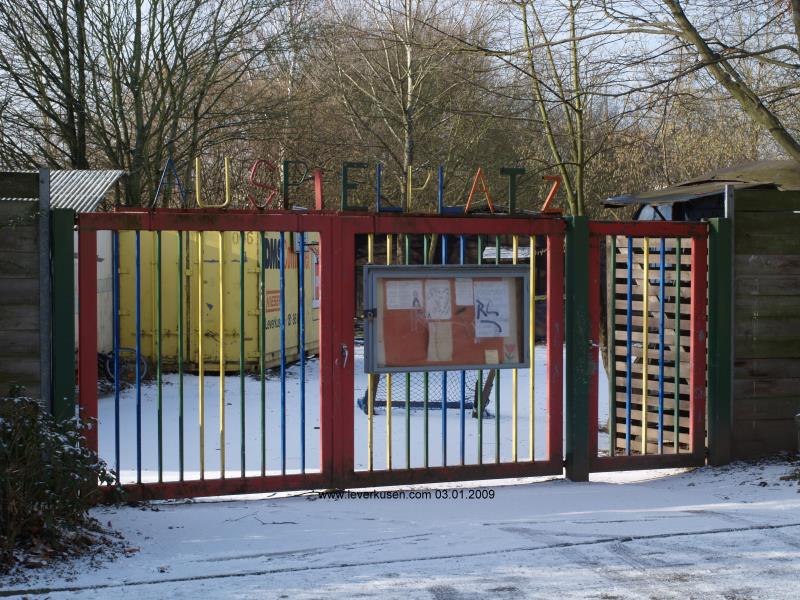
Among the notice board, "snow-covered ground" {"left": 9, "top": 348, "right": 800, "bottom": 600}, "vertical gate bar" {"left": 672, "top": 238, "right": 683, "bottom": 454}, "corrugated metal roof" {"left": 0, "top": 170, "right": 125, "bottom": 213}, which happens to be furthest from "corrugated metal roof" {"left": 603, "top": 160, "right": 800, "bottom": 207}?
"corrugated metal roof" {"left": 0, "top": 170, "right": 125, "bottom": 213}

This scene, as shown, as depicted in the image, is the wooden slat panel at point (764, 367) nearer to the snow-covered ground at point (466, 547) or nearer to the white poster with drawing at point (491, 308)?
the snow-covered ground at point (466, 547)

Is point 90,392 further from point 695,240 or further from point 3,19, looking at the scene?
point 3,19

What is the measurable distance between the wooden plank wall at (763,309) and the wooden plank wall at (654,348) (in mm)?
496

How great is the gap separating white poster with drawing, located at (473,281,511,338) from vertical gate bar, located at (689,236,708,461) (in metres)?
1.44

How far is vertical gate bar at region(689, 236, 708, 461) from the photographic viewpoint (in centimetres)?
684

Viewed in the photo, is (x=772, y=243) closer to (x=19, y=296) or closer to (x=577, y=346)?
(x=577, y=346)

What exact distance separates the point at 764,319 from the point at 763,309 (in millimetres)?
74

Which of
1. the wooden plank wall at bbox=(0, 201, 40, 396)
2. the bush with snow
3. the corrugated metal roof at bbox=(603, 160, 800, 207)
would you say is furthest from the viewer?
the corrugated metal roof at bbox=(603, 160, 800, 207)

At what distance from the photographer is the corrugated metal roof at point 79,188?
884 cm

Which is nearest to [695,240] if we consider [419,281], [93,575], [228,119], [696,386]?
[696,386]

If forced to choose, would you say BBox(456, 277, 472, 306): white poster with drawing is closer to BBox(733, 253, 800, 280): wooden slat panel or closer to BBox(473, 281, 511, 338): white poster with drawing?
BBox(473, 281, 511, 338): white poster with drawing

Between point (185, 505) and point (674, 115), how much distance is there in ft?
25.5

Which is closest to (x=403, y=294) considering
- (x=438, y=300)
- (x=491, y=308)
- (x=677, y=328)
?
(x=438, y=300)

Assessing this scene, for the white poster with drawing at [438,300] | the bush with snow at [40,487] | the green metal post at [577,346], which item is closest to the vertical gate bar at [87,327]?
the bush with snow at [40,487]
